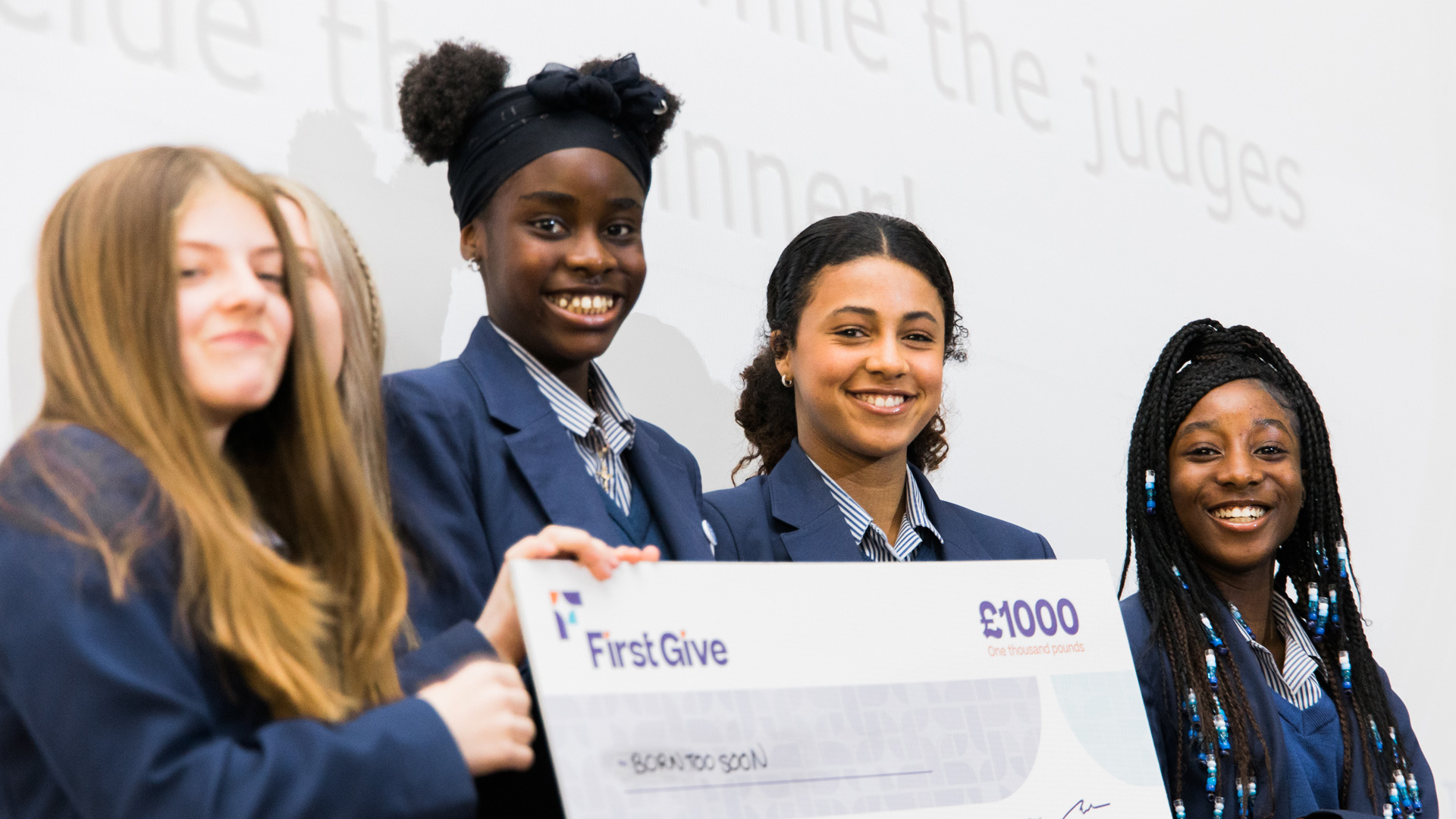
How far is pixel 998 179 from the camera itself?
3.28m

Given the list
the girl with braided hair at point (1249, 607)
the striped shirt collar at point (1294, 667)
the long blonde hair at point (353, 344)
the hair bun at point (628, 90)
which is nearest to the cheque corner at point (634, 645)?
the long blonde hair at point (353, 344)

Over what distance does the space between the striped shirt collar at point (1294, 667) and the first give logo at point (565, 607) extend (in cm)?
143

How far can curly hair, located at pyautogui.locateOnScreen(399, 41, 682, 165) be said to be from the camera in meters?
1.93

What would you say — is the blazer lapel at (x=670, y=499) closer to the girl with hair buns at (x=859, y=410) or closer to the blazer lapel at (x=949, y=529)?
the girl with hair buns at (x=859, y=410)

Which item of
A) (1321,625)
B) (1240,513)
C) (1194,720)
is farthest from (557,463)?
(1321,625)

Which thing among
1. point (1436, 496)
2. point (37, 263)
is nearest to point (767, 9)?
point (37, 263)

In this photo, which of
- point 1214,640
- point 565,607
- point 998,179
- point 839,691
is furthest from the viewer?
point 998,179

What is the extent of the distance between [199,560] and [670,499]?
770mm

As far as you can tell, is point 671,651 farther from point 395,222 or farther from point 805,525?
point 395,222

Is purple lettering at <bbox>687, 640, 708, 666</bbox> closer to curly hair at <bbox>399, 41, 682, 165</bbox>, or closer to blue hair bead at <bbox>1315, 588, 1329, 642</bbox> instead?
curly hair at <bbox>399, 41, 682, 165</bbox>

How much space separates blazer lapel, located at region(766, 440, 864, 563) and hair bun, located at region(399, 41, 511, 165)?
2.50 feet

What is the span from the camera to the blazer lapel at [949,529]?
7.57ft

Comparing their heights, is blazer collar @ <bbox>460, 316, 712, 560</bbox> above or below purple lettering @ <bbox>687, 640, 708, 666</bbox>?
above
